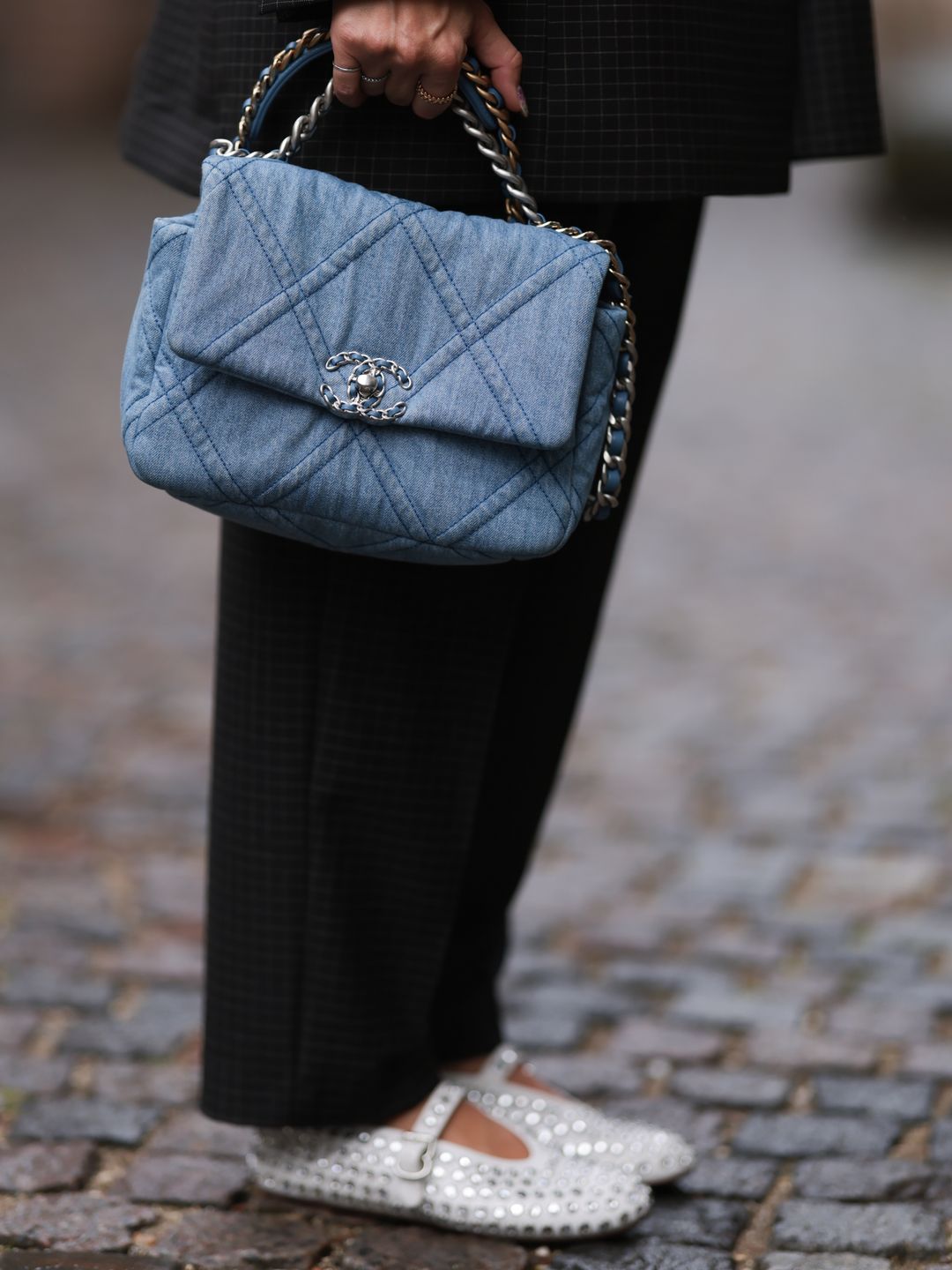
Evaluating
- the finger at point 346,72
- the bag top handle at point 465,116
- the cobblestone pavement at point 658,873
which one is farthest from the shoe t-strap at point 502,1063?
the finger at point 346,72

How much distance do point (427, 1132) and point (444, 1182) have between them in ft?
0.18

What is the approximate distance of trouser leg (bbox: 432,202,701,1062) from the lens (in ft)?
5.89

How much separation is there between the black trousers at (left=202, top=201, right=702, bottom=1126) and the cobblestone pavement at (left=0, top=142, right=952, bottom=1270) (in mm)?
207

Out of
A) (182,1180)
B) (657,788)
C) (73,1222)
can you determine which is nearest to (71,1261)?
(73,1222)

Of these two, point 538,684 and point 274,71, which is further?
point 538,684

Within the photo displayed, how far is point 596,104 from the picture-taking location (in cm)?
156

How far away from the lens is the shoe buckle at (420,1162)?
1805mm

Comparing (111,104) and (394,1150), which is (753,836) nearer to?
(394,1150)

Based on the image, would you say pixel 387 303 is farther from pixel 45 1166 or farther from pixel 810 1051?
pixel 810 1051

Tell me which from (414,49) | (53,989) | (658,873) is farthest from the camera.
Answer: (658,873)

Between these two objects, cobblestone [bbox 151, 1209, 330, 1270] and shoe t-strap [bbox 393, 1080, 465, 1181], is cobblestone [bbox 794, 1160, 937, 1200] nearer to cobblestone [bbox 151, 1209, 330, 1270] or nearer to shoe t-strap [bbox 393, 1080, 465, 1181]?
shoe t-strap [bbox 393, 1080, 465, 1181]

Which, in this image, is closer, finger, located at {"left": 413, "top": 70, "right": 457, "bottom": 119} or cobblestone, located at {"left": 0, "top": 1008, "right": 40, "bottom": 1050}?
finger, located at {"left": 413, "top": 70, "right": 457, "bottom": 119}

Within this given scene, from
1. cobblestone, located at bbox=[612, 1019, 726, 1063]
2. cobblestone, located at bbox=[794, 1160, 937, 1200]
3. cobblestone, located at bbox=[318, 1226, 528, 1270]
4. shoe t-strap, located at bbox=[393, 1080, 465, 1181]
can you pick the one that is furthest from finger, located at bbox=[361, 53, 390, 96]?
cobblestone, located at bbox=[612, 1019, 726, 1063]

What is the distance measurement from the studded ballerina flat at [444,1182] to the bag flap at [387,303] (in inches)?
31.7
